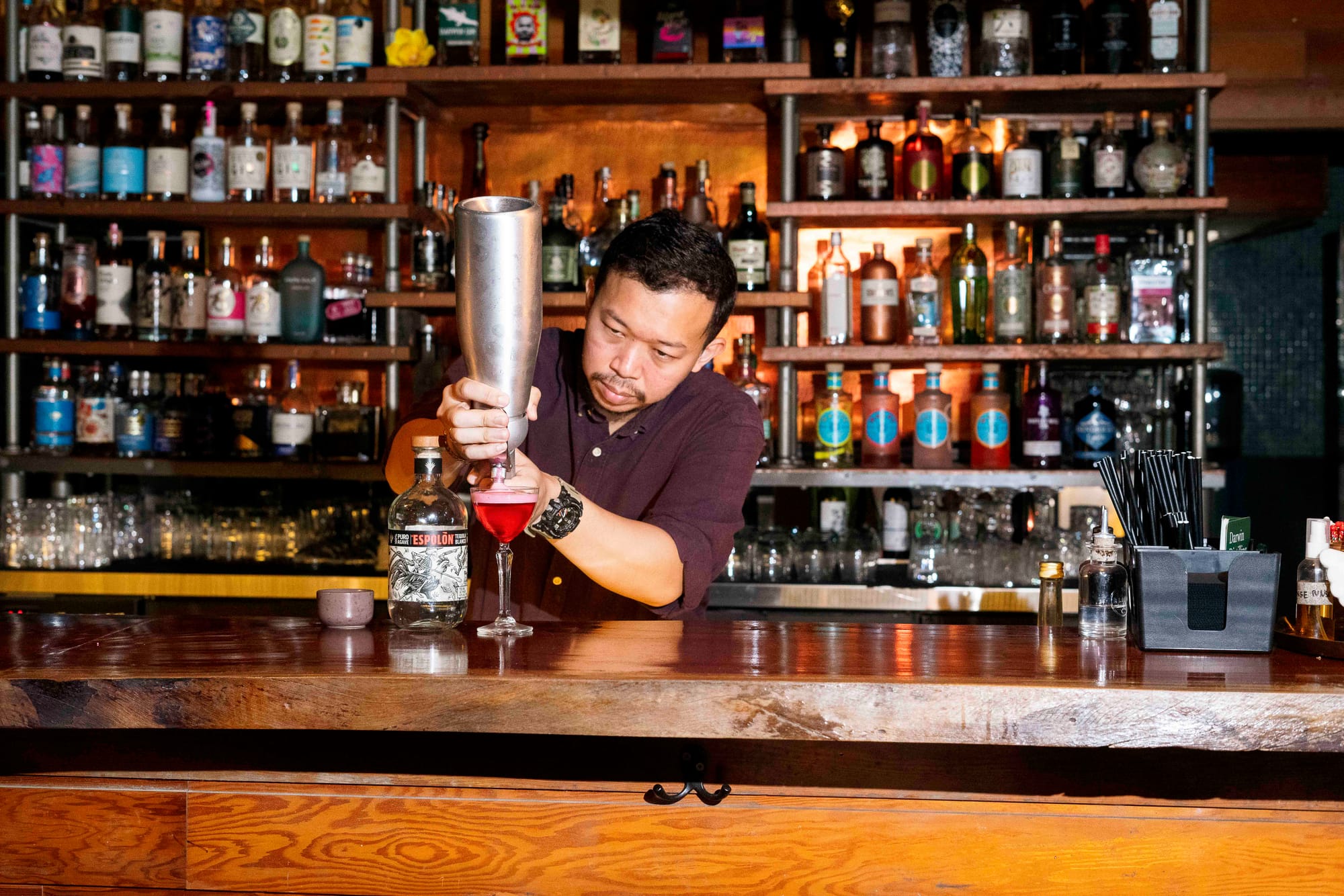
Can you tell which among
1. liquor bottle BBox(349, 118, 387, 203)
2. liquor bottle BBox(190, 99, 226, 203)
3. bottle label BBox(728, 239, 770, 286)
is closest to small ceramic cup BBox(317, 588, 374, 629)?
bottle label BBox(728, 239, 770, 286)

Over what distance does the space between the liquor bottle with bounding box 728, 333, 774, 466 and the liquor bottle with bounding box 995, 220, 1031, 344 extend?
0.59m

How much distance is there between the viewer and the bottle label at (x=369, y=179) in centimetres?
308

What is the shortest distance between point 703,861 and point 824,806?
0.46 ft

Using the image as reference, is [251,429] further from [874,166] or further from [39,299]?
[874,166]

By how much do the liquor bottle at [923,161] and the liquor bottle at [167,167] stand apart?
180 cm

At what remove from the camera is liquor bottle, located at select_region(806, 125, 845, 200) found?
9.83 ft

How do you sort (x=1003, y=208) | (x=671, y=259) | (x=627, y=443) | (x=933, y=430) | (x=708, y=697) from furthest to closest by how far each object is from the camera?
(x=933, y=430), (x=1003, y=208), (x=627, y=443), (x=671, y=259), (x=708, y=697)

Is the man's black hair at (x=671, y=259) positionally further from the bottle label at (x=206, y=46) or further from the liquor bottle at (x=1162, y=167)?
the bottle label at (x=206, y=46)

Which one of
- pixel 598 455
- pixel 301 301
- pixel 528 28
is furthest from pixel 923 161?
pixel 301 301

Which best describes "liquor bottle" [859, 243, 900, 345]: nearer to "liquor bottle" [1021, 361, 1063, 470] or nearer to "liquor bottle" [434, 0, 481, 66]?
"liquor bottle" [1021, 361, 1063, 470]

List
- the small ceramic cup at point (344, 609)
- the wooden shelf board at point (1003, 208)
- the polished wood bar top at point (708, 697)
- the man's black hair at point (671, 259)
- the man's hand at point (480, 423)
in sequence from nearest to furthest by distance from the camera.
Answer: the polished wood bar top at point (708, 697) → the man's hand at point (480, 423) → the small ceramic cup at point (344, 609) → the man's black hair at point (671, 259) → the wooden shelf board at point (1003, 208)

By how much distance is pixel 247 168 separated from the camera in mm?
3102

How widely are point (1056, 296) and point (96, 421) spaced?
2408mm

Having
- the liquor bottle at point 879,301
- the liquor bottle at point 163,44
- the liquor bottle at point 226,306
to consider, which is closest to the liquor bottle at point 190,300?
the liquor bottle at point 226,306
